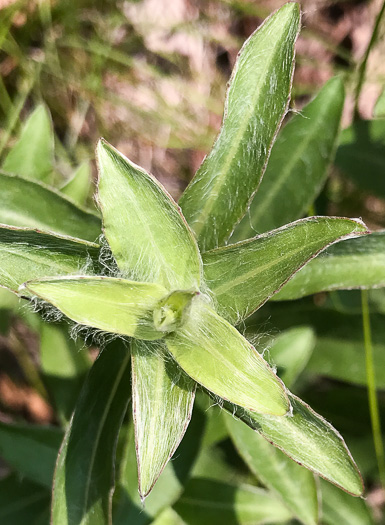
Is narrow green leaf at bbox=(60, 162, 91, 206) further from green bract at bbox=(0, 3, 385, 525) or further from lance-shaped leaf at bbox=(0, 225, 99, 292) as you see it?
lance-shaped leaf at bbox=(0, 225, 99, 292)

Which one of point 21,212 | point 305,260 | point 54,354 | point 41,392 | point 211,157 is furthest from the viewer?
point 41,392

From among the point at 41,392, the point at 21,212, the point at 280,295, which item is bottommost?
the point at 41,392

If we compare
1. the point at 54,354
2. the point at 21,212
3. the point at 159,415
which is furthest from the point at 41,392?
the point at 159,415

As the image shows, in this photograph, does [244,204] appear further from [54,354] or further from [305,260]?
[54,354]

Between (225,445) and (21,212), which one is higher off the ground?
(21,212)

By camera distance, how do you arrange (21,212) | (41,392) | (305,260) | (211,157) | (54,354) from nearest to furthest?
(305,260) → (211,157) → (21,212) → (54,354) → (41,392)

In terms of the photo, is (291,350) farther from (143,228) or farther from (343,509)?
(143,228)

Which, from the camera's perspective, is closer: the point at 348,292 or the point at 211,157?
the point at 211,157

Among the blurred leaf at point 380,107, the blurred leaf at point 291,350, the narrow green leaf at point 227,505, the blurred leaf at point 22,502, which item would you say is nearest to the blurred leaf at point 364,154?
the blurred leaf at point 380,107

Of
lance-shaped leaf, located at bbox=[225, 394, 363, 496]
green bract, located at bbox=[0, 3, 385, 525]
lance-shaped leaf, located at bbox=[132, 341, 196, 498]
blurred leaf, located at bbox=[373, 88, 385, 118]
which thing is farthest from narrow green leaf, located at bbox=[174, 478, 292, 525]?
blurred leaf, located at bbox=[373, 88, 385, 118]
